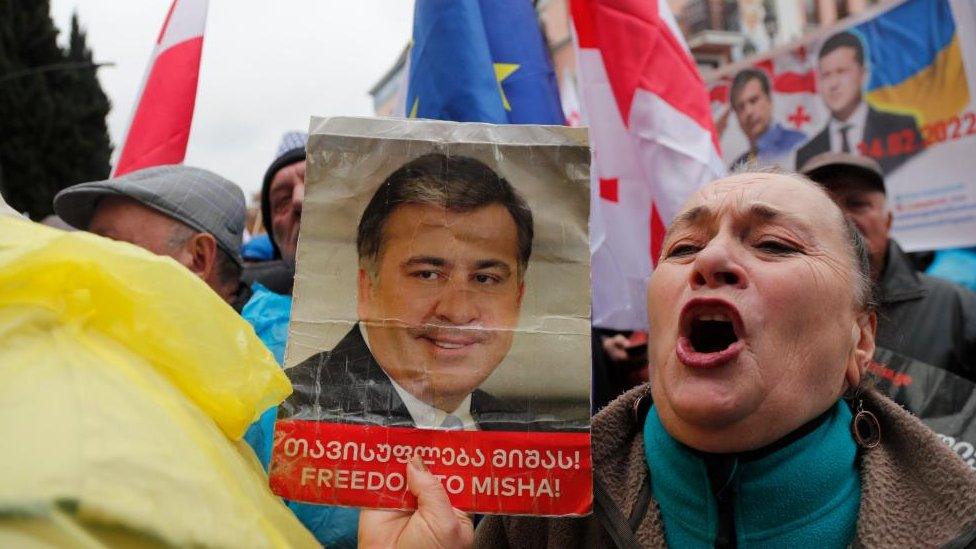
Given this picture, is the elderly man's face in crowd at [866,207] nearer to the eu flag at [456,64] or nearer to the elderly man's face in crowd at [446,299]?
the eu flag at [456,64]

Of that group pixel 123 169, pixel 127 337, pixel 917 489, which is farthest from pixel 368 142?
pixel 123 169

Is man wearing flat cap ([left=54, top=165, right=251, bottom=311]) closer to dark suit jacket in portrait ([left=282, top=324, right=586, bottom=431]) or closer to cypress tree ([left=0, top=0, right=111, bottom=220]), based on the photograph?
dark suit jacket in portrait ([left=282, top=324, right=586, bottom=431])

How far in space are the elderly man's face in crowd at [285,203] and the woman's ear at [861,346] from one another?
79.1 inches

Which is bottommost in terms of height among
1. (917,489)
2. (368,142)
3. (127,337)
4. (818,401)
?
(917,489)

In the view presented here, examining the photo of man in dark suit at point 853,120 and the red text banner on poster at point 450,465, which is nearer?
the red text banner on poster at point 450,465

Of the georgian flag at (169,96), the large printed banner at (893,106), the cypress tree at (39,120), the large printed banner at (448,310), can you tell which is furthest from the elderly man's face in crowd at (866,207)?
the cypress tree at (39,120)

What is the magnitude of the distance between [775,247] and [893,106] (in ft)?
10.3

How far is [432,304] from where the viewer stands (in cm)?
129

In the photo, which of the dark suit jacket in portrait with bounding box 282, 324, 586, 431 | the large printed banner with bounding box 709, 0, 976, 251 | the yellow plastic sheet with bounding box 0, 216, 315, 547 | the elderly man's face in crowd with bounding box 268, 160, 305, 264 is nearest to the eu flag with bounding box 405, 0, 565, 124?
the elderly man's face in crowd with bounding box 268, 160, 305, 264

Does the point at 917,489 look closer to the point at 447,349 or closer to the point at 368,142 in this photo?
the point at 447,349

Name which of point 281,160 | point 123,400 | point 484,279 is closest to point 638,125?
point 281,160

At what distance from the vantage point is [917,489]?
1.33 m

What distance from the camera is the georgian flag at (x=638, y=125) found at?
2988mm

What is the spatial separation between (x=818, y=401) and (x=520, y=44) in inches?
73.6
